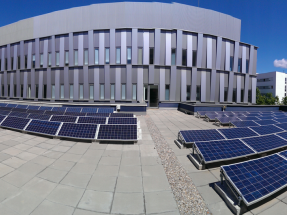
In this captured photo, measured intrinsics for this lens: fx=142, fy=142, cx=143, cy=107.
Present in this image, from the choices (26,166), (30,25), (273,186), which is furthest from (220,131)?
(30,25)

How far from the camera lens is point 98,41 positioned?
76.2 feet

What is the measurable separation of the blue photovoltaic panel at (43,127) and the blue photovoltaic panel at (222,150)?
23.0ft

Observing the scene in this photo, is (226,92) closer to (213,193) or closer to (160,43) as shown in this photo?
(160,43)

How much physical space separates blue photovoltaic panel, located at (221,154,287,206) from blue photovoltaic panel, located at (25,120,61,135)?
7759mm

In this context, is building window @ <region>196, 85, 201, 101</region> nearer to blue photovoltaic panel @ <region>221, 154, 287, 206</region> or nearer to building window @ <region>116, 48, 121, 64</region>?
building window @ <region>116, 48, 121, 64</region>

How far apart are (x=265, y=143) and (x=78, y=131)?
8.30 m

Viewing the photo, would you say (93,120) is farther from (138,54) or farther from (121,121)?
(138,54)

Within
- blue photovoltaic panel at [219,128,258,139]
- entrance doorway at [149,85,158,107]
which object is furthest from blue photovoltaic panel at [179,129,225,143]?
entrance doorway at [149,85,158,107]

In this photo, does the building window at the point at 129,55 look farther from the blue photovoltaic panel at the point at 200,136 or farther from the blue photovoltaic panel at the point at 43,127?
the blue photovoltaic panel at the point at 200,136

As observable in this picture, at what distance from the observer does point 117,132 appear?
7090 millimetres

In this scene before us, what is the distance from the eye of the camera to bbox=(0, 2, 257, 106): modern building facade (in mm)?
22641

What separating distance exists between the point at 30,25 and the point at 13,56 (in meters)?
7.64

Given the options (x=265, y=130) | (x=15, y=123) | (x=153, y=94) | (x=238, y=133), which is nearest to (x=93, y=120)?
(x=15, y=123)

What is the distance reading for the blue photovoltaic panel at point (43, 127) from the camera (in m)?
7.41
